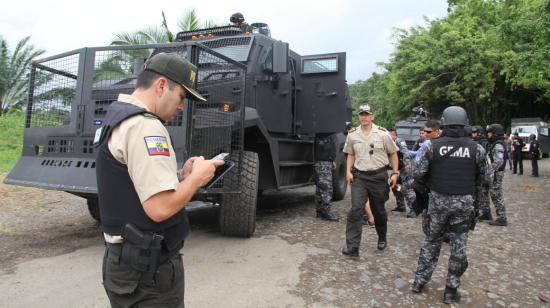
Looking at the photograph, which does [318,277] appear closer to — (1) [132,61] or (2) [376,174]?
(2) [376,174]

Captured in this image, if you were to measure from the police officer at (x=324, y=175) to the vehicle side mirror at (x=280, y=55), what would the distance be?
160 centimetres

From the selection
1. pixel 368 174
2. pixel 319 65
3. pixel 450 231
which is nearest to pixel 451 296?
pixel 450 231

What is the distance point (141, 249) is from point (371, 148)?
3.52 meters

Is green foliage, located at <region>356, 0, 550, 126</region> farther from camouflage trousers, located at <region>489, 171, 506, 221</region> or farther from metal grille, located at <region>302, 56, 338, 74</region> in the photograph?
metal grille, located at <region>302, 56, 338, 74</region>

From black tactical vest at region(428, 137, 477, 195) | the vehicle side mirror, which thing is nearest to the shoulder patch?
black tactical vest at region(428, 137, 477, 195)

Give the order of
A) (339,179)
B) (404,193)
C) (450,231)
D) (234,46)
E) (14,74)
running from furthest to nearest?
(14,74)
(339,179)
(404,193)
(234,46)
(450,231)

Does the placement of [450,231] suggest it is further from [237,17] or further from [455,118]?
[237,17]

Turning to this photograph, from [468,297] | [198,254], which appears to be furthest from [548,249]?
[198,254]

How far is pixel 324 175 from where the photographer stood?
20.7 ft

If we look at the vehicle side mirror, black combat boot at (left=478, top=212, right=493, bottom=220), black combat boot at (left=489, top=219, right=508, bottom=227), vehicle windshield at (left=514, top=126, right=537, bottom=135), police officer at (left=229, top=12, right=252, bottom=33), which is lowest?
black combat boot at (left=489, top=219, right=508, bottom=227)

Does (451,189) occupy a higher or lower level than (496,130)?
lower

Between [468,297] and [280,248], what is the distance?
1.90m

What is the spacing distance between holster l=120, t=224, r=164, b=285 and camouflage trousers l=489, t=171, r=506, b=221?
18.7 ft

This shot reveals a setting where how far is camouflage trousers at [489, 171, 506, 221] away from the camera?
238 inches
